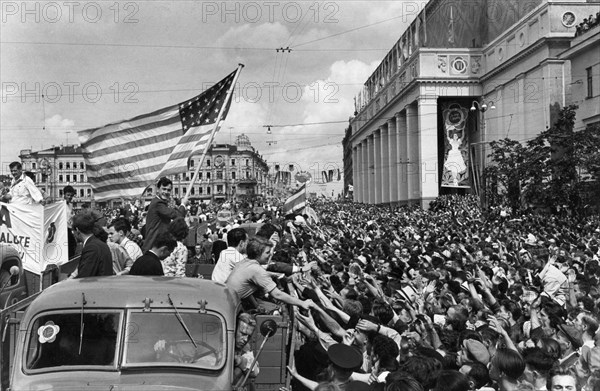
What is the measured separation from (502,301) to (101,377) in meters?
6.01

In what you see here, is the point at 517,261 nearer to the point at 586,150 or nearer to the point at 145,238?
the point at 145,238

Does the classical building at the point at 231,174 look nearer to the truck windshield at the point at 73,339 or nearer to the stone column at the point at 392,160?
the stone column at the point at 392,160

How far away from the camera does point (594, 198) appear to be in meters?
35.1

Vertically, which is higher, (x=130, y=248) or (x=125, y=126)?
(x=125, y=126)

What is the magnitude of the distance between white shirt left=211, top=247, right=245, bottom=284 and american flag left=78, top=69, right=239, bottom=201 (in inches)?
152

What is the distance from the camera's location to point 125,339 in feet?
18.8

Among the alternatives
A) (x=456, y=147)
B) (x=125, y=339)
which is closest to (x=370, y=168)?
(x=456, y=147)

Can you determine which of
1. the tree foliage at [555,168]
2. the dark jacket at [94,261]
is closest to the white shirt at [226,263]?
the dark jacket at [94,261]

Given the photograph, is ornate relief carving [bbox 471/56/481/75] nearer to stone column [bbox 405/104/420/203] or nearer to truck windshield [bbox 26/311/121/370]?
stone column [bbox 405/104/420/203]

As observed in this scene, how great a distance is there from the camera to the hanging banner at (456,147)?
7150 cm

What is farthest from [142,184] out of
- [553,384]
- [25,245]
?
[553,384]

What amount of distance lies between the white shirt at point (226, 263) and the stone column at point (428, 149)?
67206 millimetres

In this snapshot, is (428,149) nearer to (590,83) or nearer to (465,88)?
(465,88)

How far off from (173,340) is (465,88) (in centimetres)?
7158
